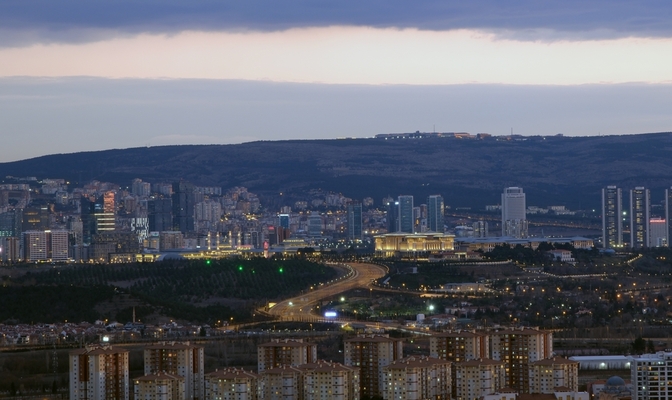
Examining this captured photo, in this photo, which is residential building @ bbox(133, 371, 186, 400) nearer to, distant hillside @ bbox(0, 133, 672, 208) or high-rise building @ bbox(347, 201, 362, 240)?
high-rise building @ bbox(347, 201, 362, 240)

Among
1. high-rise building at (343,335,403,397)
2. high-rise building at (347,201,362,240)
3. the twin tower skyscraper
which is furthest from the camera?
high-rise building at (347,201,362,240)

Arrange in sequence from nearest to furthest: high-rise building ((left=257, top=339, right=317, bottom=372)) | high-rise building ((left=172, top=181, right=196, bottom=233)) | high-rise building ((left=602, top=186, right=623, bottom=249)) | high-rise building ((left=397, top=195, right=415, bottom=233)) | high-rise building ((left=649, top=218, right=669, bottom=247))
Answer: high-rise building ((left=257, top=339, right=317, bottom=372)) < high-rise building ((left=649, top=218, right=669, bottom=247)) < high-rise building ((left=602, top=186, right=623, bottom=249)) < high-rise building ((left=397, top=195, right=415, bottom=233)) < high-rise building ((left=172, top=181, right=196, bottom=233))

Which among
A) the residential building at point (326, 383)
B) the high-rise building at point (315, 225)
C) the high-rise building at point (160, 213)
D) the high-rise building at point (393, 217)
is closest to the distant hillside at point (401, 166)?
the high-rise building at point (160, 213)

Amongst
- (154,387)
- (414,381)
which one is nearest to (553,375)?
(414,381)

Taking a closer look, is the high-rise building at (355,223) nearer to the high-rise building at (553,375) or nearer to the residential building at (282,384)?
the high-rise building at (553,375)

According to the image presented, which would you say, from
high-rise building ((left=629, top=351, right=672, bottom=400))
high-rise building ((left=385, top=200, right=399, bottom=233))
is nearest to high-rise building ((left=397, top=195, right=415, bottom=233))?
high-rise building ((left=385, top=200, right=399, bottom=233))

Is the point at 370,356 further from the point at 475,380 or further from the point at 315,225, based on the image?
the point at 315,225

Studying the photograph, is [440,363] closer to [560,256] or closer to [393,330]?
[393,330]
